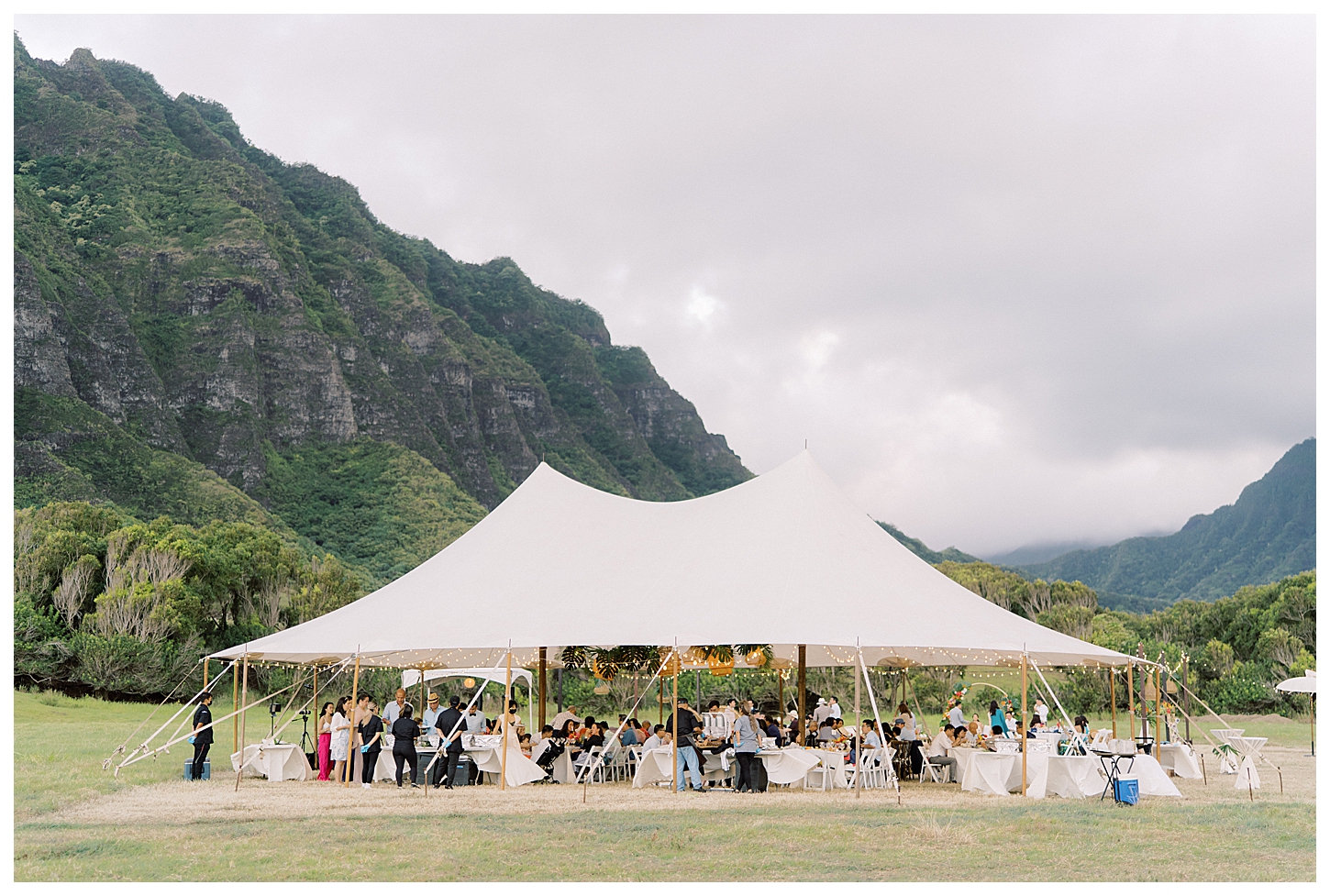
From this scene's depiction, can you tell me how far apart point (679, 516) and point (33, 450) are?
48.6 meters

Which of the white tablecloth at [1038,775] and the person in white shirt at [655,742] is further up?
the person in white shirt at [655,742]

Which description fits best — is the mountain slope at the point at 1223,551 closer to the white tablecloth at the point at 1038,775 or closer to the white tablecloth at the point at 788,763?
the white tablecloth at the point at 1038,775

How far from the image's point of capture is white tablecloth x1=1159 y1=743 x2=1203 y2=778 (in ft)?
49.0

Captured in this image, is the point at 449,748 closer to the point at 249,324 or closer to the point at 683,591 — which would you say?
the point at 683,591

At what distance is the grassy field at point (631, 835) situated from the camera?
786 centimetres

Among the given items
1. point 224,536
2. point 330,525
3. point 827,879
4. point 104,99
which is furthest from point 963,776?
point 104,99

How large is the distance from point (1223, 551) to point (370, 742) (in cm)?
12161

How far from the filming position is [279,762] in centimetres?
1409

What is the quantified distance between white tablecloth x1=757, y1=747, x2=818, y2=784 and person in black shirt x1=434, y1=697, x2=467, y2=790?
361 cm

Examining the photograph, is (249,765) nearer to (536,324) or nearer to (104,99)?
(104,99)

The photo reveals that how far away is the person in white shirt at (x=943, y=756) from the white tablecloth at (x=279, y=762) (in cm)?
806

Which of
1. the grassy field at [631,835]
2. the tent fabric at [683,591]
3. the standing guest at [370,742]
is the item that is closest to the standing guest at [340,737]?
the standing guest at [370,742]

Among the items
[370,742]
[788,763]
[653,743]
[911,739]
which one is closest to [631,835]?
[788,763]

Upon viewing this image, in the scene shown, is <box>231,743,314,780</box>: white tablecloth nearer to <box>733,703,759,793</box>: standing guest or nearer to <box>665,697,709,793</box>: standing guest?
<box>665,697,709,793</box>: standing guest
